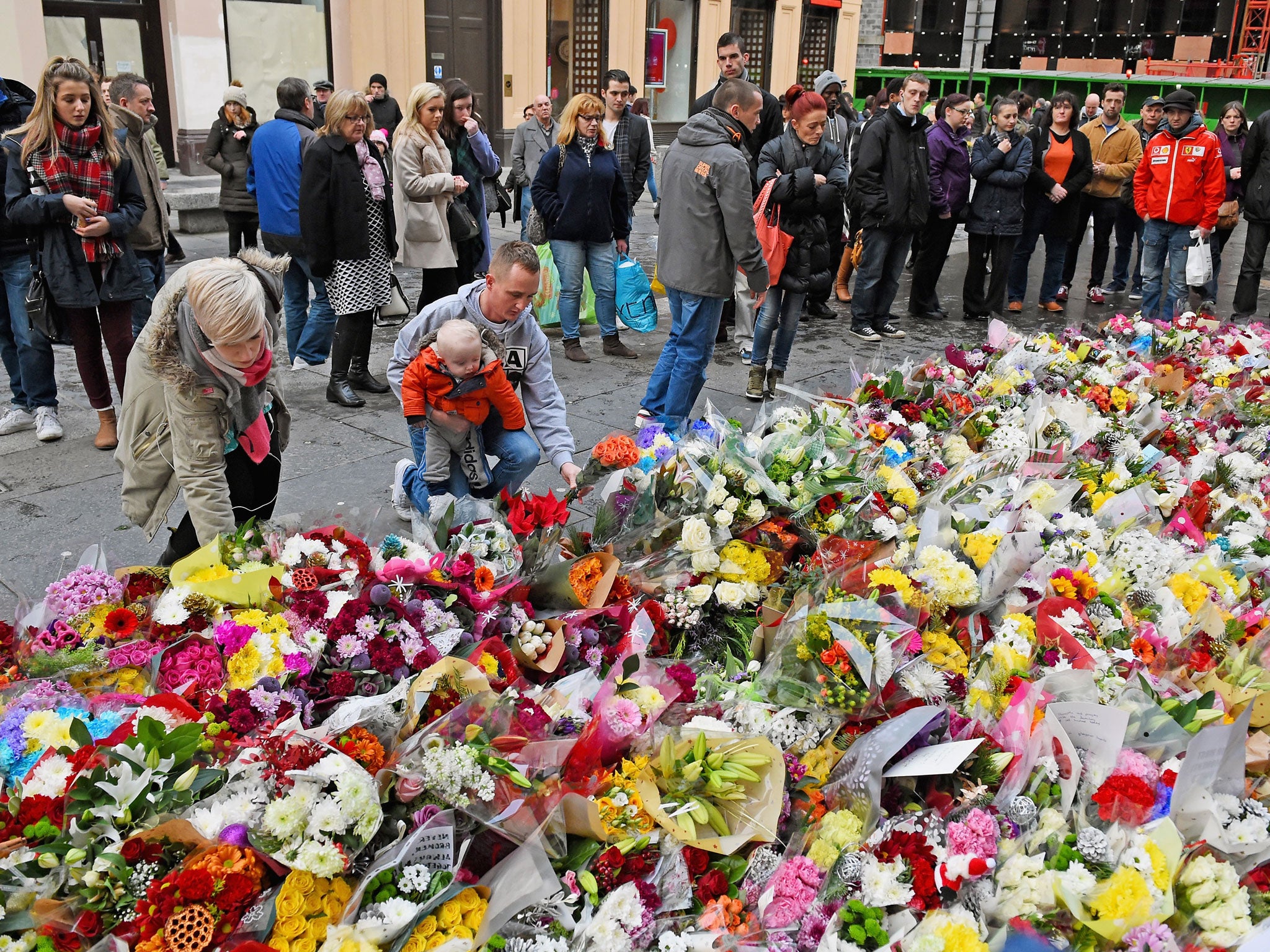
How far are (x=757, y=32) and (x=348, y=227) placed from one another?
57.5 ft

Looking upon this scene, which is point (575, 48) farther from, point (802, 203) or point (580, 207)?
point (802, 203)

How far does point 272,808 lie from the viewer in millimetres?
1728

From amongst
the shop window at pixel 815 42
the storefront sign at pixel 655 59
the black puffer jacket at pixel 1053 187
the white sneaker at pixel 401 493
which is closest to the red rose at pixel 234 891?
the white sneaker at pixel 401 493

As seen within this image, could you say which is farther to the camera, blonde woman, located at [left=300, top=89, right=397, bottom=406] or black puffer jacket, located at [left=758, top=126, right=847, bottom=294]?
black puffer jacket, located at [left=758, top=126, right=847, bottom=294]

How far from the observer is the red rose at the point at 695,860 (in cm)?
199

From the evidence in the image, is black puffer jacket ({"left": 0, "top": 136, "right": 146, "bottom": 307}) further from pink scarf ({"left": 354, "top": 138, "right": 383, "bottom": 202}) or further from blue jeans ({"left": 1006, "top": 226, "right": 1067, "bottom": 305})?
blue jeans ({"left": 1006, "top": 226, "right": 1067, "bottom": 305})

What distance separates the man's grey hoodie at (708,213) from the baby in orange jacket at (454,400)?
1885 mm

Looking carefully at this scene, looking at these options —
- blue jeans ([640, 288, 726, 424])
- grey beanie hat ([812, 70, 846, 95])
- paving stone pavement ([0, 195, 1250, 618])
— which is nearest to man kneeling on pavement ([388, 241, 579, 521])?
paving stone pavement ([0, 195, 1250, 618])

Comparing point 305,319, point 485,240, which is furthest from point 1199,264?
point 305,319

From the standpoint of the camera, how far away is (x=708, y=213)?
211 inches

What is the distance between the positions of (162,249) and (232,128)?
3.45m

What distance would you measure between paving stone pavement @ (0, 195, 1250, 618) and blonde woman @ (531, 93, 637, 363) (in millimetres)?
417

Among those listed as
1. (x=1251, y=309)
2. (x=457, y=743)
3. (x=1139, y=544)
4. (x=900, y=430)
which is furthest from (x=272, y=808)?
(x=1251, y=309)

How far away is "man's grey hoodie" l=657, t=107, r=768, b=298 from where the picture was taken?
5.26 m
